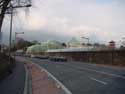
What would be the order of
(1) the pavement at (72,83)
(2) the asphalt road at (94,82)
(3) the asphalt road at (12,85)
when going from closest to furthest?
(2) the asphalt road at (94,82) < (1) the pavement at (72,83) < (3) the asphalt road at (12,85)

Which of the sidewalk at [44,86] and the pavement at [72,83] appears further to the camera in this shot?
the pavement at [72,83]

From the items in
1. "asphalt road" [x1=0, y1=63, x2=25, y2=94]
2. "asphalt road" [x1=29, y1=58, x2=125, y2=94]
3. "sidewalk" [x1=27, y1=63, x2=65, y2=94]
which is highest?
"asphalt road" [x1=29, y1=58, x2=125, y2=94]

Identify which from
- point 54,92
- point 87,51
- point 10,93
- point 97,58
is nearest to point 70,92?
point 54,92

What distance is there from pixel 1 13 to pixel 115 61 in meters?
28.9

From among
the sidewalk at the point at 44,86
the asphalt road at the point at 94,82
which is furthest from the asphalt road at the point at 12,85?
the asphalt road at the point at 94,82

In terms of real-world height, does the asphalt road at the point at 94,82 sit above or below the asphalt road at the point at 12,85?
above

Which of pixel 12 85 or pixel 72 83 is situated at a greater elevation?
pixel 72 83

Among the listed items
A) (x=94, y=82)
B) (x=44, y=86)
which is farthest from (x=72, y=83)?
(x=44, y=86)

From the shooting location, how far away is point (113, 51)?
57.6 meters

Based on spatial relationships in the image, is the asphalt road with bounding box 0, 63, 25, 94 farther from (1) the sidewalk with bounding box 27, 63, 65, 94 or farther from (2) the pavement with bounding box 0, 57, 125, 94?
(1) the sidewalk with bounding box 27, 63, 65, 94

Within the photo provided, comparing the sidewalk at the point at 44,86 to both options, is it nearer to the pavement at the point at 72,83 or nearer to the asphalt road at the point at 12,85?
the pavement at the point at 72,83

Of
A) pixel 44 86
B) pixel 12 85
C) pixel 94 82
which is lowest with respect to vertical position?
pixel 12 85

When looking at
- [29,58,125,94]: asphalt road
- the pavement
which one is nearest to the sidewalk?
the pavement

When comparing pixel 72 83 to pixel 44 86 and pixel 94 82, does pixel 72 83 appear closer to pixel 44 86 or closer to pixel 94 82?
pixel 94 82
